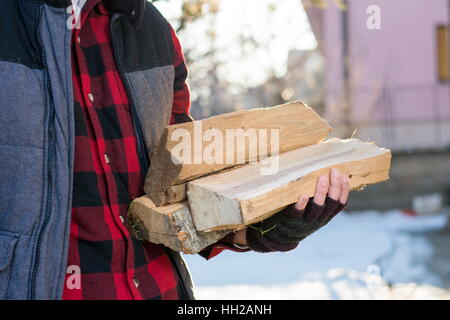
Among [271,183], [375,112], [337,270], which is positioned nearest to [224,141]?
[271,183]

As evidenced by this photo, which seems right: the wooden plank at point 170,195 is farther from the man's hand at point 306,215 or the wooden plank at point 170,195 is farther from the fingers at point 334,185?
the fingers at point 334,185

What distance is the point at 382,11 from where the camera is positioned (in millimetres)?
12008

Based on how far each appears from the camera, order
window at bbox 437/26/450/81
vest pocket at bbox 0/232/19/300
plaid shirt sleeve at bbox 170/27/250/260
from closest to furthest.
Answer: vest pocket at bbox 0/232/19/300 → plaid shirt sleeve at bbox 170/27/250/260 → window at bbox 437/26/450/81

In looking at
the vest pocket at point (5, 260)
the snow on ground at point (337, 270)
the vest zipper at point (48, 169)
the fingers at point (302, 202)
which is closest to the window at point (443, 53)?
the snow on ground at point (337, 270)

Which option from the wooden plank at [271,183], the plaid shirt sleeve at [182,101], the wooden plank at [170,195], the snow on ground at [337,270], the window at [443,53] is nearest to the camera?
the wooden plank at [271,183]

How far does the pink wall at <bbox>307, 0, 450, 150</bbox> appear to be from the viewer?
1191 cm

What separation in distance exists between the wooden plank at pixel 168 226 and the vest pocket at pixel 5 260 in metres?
0.36

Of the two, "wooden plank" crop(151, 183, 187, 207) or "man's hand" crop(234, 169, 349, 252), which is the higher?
"wooden plank" crop(151, 183, 187, 207)

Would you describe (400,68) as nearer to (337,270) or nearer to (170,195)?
(337,270)

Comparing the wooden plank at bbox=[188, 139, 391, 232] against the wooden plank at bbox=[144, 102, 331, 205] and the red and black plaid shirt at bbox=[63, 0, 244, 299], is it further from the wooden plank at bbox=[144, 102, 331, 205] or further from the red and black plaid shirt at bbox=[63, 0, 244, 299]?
the red and black plaid shirt at bbox=[63, 0, 244, 299]

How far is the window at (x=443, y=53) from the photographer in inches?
485

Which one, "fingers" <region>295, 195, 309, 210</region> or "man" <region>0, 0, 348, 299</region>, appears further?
"fingers" <region>295, 195, 309, 210</region>

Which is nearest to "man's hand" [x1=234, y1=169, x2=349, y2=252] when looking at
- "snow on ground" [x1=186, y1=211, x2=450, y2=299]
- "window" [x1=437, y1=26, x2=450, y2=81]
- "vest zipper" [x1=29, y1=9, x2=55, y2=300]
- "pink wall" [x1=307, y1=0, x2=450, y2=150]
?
"vest zipper" [x1=29, y1=9, x2=55, y2=300]
